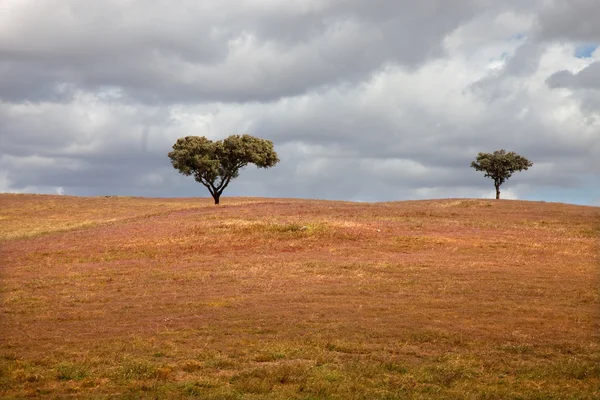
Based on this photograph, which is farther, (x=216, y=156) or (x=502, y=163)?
(x=502, y=163)

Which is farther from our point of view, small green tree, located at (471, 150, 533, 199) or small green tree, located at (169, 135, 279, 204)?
small green tree, located at (471, 150, 533, 199)

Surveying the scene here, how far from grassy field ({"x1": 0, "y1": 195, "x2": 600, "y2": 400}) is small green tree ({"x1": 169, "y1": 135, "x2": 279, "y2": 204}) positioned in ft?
113

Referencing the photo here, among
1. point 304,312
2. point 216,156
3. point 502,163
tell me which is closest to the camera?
point 304,312

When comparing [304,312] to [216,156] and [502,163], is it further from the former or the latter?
[502,163]

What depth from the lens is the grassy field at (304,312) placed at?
18125 mm

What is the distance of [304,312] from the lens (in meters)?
27.9

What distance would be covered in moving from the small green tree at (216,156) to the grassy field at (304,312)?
34301mm

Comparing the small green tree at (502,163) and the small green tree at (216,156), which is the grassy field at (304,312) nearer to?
the small green tree at (216,156)

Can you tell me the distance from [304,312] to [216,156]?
6951cm

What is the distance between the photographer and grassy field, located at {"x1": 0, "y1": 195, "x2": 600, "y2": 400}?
714 inches

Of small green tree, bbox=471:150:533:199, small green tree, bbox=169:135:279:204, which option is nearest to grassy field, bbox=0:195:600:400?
small green tree, bbox=169:135:279:204

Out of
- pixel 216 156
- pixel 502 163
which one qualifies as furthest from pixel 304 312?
pixel 502 163

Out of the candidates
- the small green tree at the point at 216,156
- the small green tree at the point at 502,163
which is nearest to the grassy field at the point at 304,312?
the small green tree at the point at 216,156

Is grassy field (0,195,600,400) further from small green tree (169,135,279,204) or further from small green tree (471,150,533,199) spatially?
small green tree (471,150,533,199)
